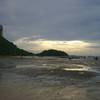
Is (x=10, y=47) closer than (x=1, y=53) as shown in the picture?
No

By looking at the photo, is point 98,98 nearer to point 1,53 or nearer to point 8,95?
point 8,95

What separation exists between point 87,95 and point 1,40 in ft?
491

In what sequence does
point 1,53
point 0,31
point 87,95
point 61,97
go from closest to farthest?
point 61,97, point 87,95, point 1,53, point 0,31

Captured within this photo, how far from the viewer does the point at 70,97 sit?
16.2m

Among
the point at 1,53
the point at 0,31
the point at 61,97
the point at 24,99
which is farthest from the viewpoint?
the point at 0,31

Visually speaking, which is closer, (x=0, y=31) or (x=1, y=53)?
(x=1, y=53)

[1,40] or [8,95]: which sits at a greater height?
[1,40]

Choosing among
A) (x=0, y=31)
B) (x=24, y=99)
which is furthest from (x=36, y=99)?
(x=0, y=31)

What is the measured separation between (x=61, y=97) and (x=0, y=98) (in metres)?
3.66

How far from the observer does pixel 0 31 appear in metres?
166

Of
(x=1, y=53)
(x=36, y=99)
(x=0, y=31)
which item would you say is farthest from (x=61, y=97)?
(x=0, y=31)

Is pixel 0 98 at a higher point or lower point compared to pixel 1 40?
lower

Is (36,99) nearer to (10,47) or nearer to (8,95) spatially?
(8,95)

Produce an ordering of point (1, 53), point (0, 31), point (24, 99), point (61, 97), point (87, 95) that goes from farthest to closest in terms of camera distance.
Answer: point (0, 31) → point (1, 53) → point (87, 95) → point (61, 97) → point (24, 99)
